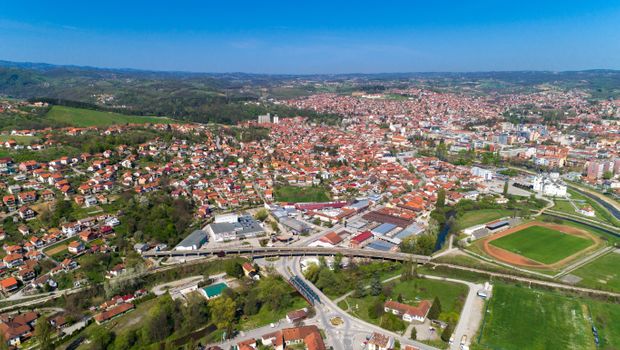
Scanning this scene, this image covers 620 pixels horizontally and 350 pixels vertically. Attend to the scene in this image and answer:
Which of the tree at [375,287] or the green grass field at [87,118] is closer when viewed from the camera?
the tree at [375,287]

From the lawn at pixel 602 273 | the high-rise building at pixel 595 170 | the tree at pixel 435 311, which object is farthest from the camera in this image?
the high-rise building at pixel 595 170

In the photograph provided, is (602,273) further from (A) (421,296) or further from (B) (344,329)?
(B) (344,329)

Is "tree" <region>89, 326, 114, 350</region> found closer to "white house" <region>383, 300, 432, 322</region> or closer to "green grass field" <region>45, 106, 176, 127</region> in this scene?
"white house" <region>383, 300, 432, 322</region>

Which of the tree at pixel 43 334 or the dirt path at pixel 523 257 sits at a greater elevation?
the tree at pixel 43 334

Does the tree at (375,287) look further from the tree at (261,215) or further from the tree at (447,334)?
the tree at (261,215)

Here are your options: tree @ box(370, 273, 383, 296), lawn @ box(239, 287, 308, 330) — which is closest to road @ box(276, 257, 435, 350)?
lawn @ box(239, 287, 308, 330)

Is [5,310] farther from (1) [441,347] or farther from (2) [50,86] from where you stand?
(2) [50,86]

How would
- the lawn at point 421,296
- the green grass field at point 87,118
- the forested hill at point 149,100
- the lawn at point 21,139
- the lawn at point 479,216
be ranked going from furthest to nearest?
the forested hill at point 149,100 < the green grass field at point 87,118 < the lawn at point 21,139 < the lawn at point 479,216 < the lawn at point 421,296

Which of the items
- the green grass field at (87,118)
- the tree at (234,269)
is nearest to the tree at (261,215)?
the tree at (234,269)
